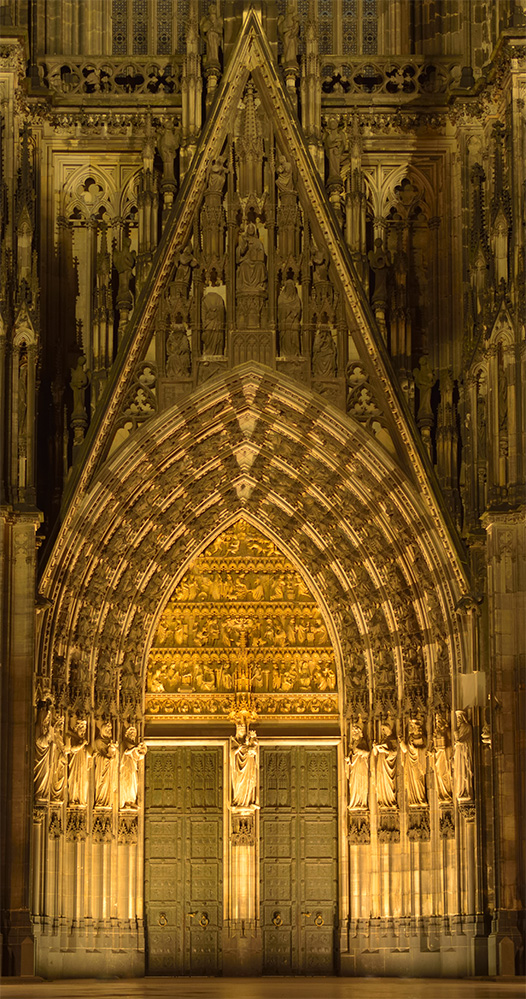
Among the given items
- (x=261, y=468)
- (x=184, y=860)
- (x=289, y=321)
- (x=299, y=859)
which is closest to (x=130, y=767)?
(x=184, y=860)

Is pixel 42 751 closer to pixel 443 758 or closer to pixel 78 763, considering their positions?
pixel 78 763

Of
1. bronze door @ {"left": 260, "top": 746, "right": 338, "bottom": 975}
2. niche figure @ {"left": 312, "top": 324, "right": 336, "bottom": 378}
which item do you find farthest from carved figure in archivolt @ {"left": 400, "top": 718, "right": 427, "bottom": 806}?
niche figure @ {"left": 312, "top": 324, "right": 336, "bottom": 378}

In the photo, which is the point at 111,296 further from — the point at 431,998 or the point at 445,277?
the point at 431,998

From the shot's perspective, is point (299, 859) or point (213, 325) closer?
point (213, 325)

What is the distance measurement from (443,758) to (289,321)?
582 cm

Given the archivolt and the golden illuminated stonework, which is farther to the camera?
the golden illuminated stonework

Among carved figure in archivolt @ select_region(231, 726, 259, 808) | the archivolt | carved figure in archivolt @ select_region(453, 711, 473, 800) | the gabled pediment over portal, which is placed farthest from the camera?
carved figure in archivolt @ select_region(231, 726, 259, 808)

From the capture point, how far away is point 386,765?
23.7 meters

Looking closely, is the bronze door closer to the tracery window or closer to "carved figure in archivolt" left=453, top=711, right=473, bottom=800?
"carved figure in archivolt" left=453, top=711, right=473, bottom=800

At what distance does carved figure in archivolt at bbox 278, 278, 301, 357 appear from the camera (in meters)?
23.4

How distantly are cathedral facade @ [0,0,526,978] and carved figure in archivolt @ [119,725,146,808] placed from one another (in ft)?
0.14

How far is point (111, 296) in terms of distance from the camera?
2366cm

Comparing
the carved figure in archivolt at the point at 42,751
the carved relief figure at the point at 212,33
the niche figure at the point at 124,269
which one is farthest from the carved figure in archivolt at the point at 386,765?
the carved relief figure at the point at 212,33

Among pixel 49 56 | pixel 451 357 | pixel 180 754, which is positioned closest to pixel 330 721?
pixel 180 754
